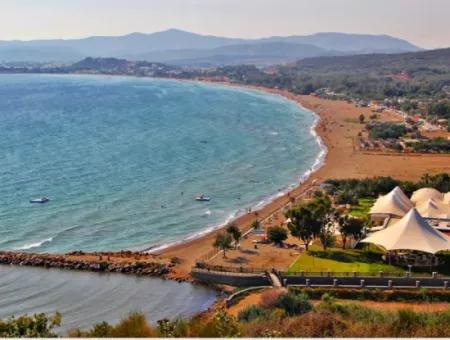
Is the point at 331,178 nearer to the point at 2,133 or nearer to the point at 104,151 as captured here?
the point at 104,151

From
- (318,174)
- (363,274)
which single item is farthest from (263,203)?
(363,274)

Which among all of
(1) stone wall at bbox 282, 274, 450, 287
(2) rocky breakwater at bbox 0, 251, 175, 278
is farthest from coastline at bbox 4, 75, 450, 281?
(1) stone wall at bbox 282, 274, 450, 287

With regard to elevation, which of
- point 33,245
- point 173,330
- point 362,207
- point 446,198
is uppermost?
point 173,330

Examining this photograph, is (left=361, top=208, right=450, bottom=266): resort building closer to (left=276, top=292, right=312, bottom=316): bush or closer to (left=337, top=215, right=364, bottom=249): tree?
(left=337, top=215, right=364, bottom=249): tree

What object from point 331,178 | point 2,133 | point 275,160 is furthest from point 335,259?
point 2,133

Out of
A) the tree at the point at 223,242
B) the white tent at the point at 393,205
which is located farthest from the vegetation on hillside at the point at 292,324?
the white tent at the point at 393,205

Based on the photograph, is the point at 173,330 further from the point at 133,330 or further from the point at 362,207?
the point at 362,207
